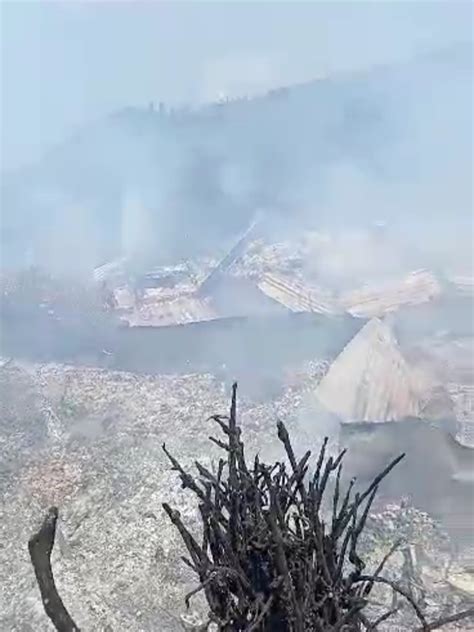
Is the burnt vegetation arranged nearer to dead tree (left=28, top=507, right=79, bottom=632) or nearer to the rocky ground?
dead tree (left=28, top=507, right=79, bottom=632)

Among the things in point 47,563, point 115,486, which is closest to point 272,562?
point 47,563

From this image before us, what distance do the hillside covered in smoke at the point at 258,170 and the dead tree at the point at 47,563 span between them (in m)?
7.65

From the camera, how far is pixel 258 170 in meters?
11.1

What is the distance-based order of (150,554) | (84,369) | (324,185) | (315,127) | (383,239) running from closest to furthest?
(150,554), (84,369), (383,239), (324,185), (315,127)

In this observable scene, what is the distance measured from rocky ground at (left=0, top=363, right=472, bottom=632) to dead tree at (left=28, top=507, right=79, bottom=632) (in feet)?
7.28

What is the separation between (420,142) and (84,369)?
7105mm

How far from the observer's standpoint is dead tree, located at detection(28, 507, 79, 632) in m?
1.36

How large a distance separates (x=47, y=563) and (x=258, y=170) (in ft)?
32.9

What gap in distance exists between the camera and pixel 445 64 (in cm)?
1180

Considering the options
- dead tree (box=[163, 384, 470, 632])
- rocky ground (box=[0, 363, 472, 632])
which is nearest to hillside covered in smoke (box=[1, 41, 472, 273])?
rocky ground (box=[0, 363, 472, 632])

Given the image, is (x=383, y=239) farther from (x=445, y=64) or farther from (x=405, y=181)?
(x=445, y=64)

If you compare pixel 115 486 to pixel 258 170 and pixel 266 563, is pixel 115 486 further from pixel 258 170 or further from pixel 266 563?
pixel 258 170

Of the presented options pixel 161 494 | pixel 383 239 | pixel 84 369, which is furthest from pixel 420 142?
pixel 161 494

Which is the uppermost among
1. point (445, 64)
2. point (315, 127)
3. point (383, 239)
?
point (445, 64)
